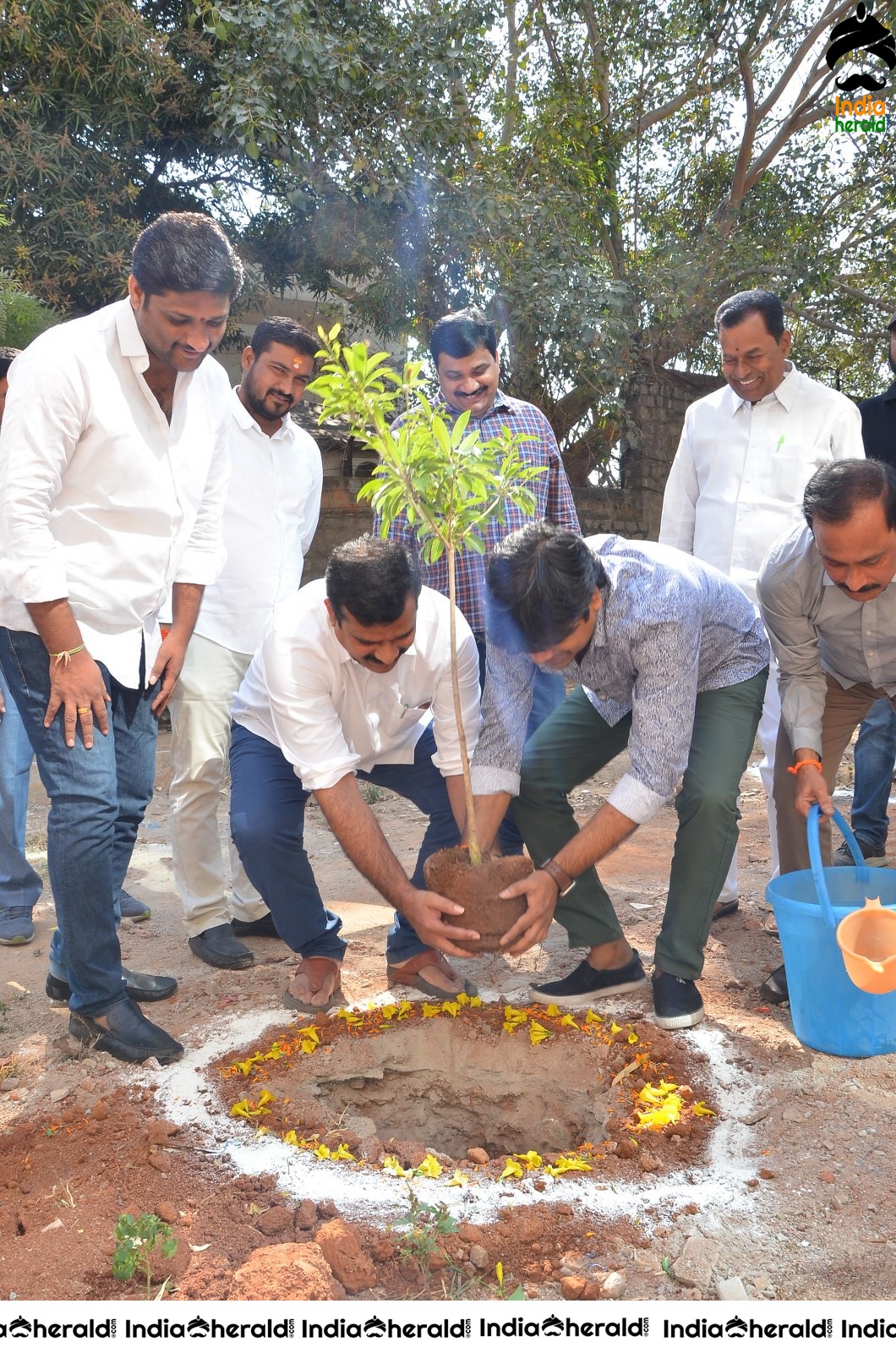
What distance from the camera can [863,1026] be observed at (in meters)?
2.85

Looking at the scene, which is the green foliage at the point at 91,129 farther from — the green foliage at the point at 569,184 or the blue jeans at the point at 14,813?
the blue jeans at the point at 14,813

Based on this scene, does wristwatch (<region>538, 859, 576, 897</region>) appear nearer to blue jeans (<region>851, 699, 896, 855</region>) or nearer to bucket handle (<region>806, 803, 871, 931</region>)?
bucket handle (<region>806, 803, 871, 931</region>)

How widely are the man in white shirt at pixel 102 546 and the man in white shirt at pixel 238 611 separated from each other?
20.8 inches

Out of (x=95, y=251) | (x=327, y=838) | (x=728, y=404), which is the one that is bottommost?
(x=327, y=838)

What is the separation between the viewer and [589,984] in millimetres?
3348

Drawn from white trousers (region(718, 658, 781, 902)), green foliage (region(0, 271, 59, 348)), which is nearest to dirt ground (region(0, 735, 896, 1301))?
white trousers (region(718, 658, 781, 902))

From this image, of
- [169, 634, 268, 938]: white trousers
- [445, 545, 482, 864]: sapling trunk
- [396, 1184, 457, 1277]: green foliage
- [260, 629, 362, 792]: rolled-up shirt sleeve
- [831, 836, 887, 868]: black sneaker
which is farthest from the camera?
[831, 836, 887, 868]: black sneaker

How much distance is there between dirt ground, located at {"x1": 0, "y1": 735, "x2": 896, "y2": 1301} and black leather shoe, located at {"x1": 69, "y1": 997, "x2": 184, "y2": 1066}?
0.04 m

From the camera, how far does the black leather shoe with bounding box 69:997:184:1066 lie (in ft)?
9.76

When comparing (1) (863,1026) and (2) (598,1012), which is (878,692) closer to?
(1) (863,1026)

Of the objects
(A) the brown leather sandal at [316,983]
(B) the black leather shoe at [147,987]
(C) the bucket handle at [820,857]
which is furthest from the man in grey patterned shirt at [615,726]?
(B) the black leather shoe at [147,987]

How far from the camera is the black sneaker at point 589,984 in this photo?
131 inches
